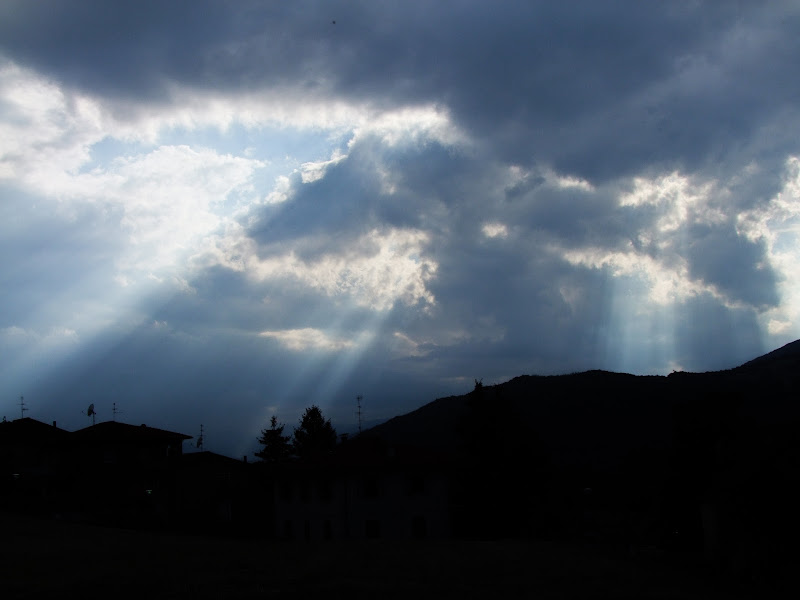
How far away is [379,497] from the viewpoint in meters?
54.0

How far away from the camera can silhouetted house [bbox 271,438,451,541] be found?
176 feet

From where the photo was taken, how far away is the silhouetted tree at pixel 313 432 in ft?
384

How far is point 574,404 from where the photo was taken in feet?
341

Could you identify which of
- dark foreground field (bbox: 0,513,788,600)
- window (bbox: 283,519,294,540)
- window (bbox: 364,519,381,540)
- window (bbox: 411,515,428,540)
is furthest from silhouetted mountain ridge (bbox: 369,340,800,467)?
dark foreground field (bbox: 0,513,788,600)

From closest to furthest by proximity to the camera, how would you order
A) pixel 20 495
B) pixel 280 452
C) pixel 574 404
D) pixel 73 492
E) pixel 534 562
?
pixel 534 562, pixel 20 495, pixel 73 492, pixel 574 404, pixel 280 452

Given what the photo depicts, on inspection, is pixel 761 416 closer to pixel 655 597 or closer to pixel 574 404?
pixel 574 404

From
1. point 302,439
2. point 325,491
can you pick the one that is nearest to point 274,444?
point 302,439

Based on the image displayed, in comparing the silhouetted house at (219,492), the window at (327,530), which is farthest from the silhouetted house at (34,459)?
the window at (327,530)

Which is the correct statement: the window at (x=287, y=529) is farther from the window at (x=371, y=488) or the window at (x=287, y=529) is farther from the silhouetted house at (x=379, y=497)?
the window at (x=371, y=488)

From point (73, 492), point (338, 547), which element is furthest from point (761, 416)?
point (73, 492)

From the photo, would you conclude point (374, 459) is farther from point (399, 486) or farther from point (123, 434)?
point (123, 434)

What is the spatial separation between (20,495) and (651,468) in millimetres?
53233

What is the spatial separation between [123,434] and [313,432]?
57204 mm

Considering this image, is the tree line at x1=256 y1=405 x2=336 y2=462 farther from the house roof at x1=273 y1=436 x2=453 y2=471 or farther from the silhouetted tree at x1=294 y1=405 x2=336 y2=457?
the house roof at x1=273 y1=436 x2=453 y2=471
